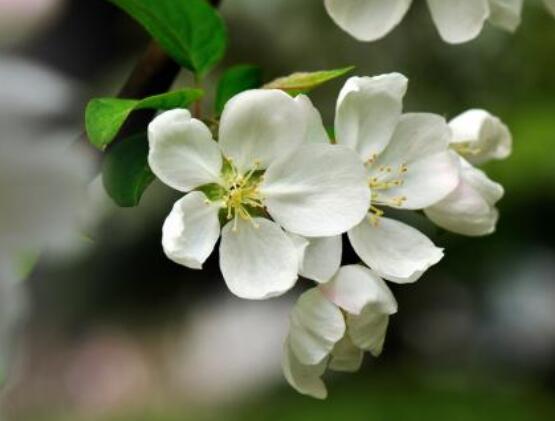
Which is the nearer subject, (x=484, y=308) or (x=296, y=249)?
(x=296, y=249)

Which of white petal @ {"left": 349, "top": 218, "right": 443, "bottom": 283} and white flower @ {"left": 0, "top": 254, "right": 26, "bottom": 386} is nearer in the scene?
white flower @ {"left": 0, "top": 254, "right": 26, "bottom": 386}

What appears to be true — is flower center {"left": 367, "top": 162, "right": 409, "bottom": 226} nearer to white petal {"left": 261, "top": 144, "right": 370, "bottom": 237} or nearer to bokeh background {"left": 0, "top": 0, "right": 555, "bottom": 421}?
white petal {"left": 261, "top": 144, "right": 370, "bottom": 237}

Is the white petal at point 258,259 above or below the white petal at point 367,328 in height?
above

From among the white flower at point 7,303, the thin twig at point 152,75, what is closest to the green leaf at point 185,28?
the thin twig at point 152,75

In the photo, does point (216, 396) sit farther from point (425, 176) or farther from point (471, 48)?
point (425, 176)

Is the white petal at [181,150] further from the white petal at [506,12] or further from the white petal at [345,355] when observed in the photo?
the white petal at [506,12]

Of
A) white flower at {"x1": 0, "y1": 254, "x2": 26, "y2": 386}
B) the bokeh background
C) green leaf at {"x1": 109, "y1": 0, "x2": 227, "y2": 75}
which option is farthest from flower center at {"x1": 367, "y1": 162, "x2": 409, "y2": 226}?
the bokeh background

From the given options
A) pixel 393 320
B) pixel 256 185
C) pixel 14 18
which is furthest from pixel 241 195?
pixel 393 320

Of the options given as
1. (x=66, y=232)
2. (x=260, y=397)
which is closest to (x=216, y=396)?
(x=260, y=397)
